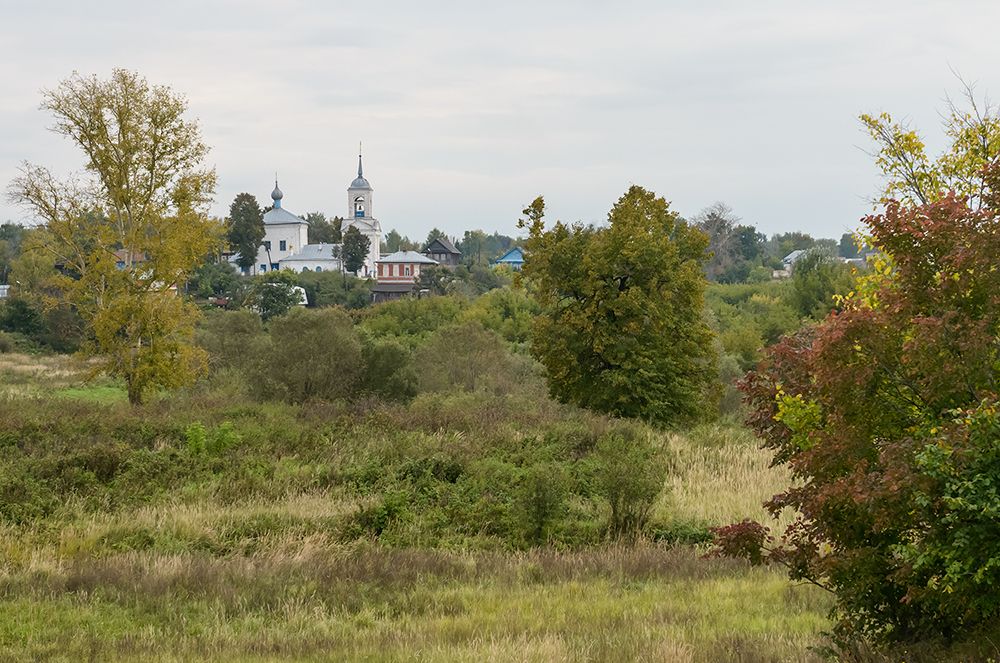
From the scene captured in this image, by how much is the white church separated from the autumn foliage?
104 meters

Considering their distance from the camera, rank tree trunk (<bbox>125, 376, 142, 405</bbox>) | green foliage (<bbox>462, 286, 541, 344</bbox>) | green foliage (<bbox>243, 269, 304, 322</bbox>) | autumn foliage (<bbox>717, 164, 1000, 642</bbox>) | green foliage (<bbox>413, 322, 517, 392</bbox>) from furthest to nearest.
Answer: green foliage (<bbox>243, 269, 304, 322</bbox>) < green foliage (<bbox>462, 286, 541, 344</bbox>) < green foliage (<bbox>413, 322, 517, 392</bbox>) < tree trunk (<bbox>125, 376, 142, 405</bbox>) < autumn foliage (<bbox>717, 164, 1000, 642</bbox>)

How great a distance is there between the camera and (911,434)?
6.87m

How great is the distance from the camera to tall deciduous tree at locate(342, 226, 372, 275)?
10194cm

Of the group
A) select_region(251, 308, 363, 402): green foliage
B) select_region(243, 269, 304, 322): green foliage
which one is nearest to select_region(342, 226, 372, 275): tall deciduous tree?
select_region(243, 269, 304, 322): green foliage

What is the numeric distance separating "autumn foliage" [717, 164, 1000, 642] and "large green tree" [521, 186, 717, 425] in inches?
765

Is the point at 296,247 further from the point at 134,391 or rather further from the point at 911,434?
the point at 911,434

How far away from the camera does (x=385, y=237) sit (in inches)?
7283

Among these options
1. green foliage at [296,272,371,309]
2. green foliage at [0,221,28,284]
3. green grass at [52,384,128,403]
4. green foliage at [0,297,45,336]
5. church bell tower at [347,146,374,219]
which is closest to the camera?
green grass at [52,384,128,403]

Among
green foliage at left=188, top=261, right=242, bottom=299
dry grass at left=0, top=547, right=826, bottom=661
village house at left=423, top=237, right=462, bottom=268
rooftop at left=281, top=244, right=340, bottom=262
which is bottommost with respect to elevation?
dry grass at left=0, top=547, right=826, bottom=661

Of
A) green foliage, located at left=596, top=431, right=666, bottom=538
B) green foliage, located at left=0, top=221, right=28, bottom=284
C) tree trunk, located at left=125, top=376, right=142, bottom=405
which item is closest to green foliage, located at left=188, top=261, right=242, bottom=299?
green foliage, located at left=0, top=221, right=28, bottom=284

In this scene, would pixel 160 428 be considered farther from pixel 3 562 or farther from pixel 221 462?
pixel 3 562

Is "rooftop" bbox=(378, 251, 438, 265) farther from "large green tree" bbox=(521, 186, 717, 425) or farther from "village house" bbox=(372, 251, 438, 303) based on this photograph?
"large green tree" bbox=(521, 186, 717, 425)

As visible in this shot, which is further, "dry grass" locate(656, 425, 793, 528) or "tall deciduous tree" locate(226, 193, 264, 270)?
"tall deciduous tree" locate(226, 193, 264, 270)

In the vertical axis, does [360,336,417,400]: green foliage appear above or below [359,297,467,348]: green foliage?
below
